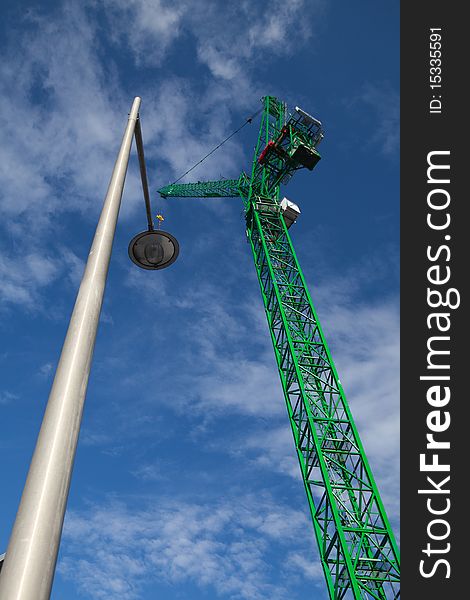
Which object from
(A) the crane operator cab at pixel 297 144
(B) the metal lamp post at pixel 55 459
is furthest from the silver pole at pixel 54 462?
(A) the crane operator cab at pixel 297 144

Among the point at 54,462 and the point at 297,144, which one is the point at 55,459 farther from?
the point at 297,144

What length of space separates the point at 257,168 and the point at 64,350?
41569 millimetres

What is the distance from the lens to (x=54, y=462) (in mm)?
2891

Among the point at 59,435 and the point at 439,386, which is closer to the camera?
the point at 59,435

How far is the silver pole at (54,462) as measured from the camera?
2.51 metres

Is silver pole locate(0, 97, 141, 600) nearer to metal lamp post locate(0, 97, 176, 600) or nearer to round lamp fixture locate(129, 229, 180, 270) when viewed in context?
metal lamp post locate(0, 97, 176, 600)

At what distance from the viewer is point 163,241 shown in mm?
6414

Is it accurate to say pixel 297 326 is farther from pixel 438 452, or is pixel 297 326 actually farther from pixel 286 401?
pixel 438 452

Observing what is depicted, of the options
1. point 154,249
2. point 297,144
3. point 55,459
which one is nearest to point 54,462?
point 55,459

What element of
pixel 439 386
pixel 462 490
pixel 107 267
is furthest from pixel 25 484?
pixel 462 490

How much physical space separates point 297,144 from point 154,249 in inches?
1427

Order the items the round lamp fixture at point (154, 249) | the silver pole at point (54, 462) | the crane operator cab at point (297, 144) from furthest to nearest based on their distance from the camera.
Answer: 1. the crane operator cab at point (297, 144)
2. the round lamp fixture at point (154, 249)
3. the silver pole at point (54, 462)

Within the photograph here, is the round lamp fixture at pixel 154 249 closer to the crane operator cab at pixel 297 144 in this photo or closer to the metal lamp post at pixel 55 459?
the metal lamp post at pixel 55 459

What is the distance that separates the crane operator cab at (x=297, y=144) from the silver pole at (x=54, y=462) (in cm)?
3816
